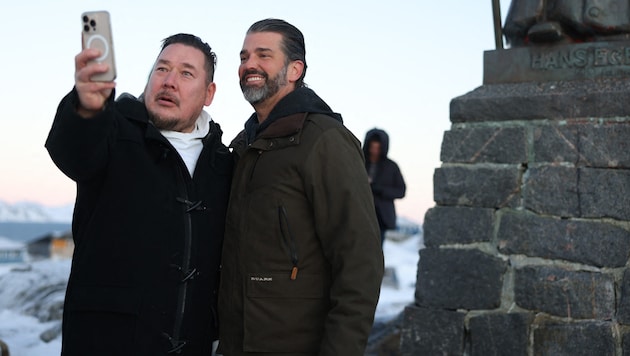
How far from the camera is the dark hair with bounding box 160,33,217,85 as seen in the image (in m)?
2.49

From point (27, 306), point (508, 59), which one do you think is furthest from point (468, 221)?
point (27, 306)

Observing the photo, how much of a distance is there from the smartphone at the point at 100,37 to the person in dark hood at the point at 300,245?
Answer: 0.62 m

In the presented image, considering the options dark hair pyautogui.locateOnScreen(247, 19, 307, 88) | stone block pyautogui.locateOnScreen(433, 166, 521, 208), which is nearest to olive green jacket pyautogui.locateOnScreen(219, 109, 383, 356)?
dark hair pyautogui.locateOnScreen(247, 19, 307, 88)

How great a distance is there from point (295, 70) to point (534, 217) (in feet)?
5.39

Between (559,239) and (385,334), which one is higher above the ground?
(559,239)

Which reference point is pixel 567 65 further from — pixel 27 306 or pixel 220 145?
pixel 27 306

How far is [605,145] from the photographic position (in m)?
3.47

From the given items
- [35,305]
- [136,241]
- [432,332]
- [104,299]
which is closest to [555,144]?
[432,332]

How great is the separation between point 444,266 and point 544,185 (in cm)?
67

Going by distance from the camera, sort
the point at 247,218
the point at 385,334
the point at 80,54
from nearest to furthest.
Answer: the point at 80,54
the point at 247,218
the point at 385,334

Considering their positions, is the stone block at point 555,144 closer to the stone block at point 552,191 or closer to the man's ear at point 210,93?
the stone block at point 552,191

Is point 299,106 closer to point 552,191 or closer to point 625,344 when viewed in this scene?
point 552,191

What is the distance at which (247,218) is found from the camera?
2.24 metres

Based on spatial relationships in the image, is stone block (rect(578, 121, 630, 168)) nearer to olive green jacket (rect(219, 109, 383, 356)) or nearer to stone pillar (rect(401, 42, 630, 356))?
stone pillar (rect(401, 42, 630, 356))
